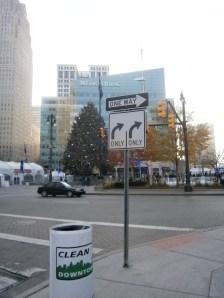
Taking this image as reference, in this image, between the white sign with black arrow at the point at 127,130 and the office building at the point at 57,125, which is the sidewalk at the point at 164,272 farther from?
the office building at the point at 57,125

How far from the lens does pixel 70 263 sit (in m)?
4.08

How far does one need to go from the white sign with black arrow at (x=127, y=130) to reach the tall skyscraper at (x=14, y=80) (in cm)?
10040

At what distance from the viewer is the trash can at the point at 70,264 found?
4082 mm

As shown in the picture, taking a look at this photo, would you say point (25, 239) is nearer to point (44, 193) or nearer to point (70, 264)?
point (70, 264)

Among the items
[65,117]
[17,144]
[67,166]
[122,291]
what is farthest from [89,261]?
[17,144]

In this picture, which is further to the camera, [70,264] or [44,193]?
[44,193]

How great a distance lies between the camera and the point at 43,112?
121 metres

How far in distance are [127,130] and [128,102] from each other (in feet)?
1.73

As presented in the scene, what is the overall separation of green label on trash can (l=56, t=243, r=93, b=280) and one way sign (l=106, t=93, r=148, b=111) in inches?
109

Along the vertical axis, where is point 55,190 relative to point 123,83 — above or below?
below

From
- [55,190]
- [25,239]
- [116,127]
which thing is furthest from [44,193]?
[116,127]

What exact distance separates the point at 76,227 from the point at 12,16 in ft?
406

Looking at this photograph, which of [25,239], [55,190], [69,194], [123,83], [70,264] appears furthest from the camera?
[123,83]

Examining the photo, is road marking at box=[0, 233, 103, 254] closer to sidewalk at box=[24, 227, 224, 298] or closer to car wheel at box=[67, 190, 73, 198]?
sidewalk at box=[24, 227, 224, 298]
